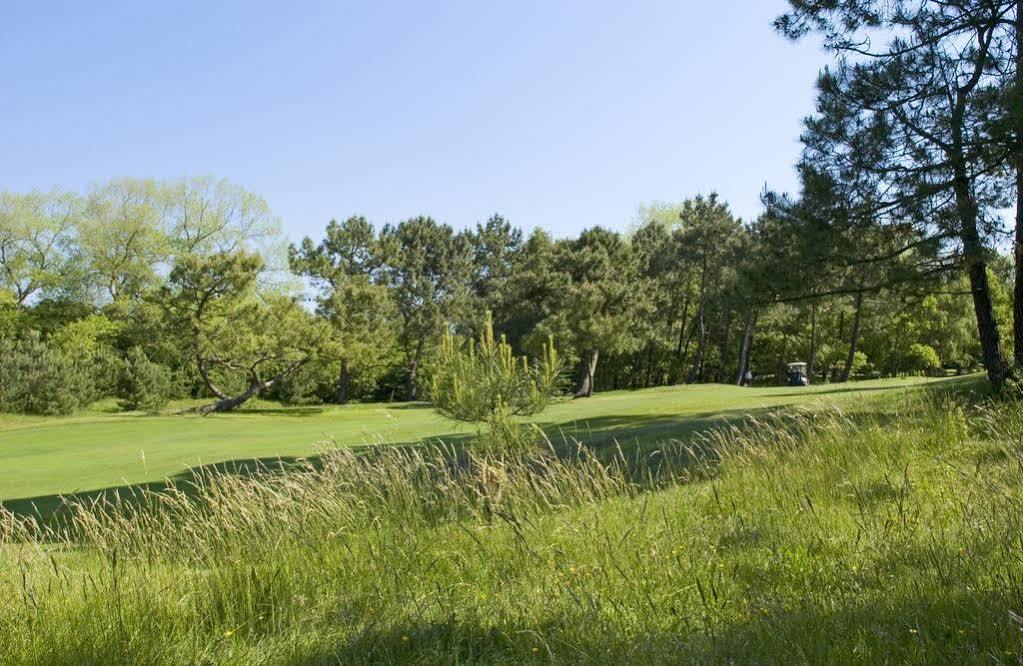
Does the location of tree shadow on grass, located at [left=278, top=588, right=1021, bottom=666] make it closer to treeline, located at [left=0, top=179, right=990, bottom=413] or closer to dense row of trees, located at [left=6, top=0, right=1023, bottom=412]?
dense row of trees, located at [left=6, top=0, right=1023, bottom=412]

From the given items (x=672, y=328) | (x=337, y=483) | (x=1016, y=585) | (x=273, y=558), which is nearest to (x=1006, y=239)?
(x=1016, y=585)

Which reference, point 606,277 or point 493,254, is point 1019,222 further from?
point 493,254

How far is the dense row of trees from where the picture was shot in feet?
38.2

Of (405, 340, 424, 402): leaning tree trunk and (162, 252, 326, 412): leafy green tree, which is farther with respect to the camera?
(405, 340, 424, 402): leaning tree trunk

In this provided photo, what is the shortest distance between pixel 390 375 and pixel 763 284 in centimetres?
4093

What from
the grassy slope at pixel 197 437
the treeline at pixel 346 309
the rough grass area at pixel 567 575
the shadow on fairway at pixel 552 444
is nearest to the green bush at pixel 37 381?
the treeline at pixel 346 309

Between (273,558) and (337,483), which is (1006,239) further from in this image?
(273,558)

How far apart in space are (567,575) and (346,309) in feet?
113

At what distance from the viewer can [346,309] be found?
37.8 metres

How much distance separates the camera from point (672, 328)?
52.7 meters

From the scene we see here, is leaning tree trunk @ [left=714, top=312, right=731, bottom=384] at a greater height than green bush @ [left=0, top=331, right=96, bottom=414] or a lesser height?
lesser

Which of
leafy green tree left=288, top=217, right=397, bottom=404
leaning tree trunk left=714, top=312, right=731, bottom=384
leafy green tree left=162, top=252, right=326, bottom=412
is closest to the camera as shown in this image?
leafy green tree left=162, top=252, right=326, bottom=412

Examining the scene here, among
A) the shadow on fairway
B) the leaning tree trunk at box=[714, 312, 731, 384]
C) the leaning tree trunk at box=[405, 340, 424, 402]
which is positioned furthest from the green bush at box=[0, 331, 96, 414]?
the leaning tree trunk at box=[714, 312, 731, 384]

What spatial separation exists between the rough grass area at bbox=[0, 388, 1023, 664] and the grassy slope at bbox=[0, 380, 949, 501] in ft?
7.10
